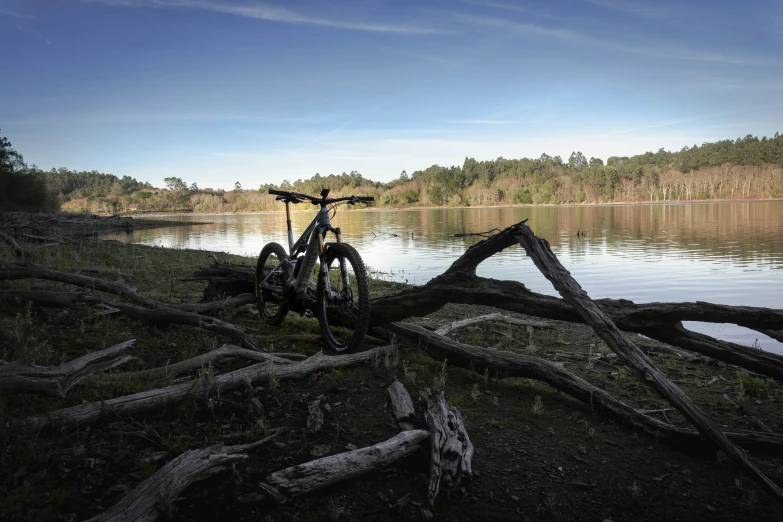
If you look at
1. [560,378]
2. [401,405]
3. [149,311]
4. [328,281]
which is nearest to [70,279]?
[149,311]

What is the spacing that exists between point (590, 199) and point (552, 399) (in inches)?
6648

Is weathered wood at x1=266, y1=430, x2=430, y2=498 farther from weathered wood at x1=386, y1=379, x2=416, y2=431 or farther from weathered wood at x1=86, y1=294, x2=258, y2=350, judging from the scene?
weathered wood at x1=86, y1=294, x2=258, y2=350

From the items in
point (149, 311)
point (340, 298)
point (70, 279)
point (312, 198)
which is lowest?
point (149, 311)

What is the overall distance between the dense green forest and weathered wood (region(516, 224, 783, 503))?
142079mm

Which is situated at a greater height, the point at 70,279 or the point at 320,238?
the point at 320,238

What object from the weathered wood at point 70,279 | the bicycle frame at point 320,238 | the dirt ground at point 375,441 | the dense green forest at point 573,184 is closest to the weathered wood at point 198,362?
the dirt ground at point 375,441

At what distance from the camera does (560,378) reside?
4.85 meters

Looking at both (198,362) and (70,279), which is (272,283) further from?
(70,279)

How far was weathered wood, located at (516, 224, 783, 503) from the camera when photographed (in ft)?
10.4

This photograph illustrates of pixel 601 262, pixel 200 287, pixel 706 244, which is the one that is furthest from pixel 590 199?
pixel 200 287

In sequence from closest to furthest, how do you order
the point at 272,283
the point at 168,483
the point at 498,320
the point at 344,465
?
the point at 168,483 → the point at 344,465 → the point at 272,283 → the point at 498,320

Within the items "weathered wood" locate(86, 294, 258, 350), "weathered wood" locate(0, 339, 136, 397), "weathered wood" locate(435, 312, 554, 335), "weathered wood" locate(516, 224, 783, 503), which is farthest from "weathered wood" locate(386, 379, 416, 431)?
"weathered wood" locate(435, 312, 554, 335)

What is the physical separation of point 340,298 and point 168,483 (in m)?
3.24

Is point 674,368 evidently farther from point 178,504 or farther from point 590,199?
point 590,199
